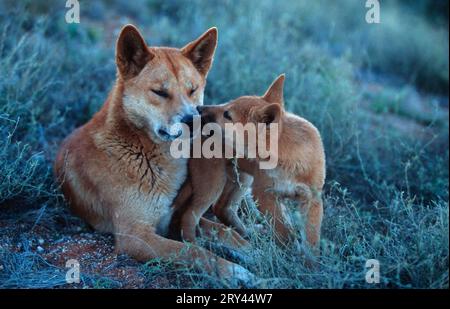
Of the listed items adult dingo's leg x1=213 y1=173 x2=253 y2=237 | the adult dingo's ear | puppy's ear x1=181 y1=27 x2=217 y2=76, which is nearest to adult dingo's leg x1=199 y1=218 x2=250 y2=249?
adult dingo's leg x1=213 y1=173 x2=253 y2=237

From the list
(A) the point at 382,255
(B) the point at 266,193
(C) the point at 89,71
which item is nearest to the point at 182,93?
(B) the point at 266,193

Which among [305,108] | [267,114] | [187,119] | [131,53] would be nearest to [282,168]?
[267,114]

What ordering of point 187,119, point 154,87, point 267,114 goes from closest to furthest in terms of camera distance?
point 267,114 < point 187,119 < point 154,87

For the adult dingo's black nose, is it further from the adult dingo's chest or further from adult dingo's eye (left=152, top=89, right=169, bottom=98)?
the adult dingo's chest

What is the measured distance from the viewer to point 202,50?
13.9 ft

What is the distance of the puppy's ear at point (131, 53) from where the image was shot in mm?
3811

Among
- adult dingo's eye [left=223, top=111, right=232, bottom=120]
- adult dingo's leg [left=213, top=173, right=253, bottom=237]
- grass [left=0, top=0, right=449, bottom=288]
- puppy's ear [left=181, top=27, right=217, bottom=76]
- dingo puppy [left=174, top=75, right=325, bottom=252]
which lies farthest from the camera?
adult dingo's leg [left=213, top=173, right=253, bottom=237]

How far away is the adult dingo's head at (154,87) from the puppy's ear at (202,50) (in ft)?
0.39

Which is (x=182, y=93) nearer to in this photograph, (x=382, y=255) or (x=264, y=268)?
(x=264, y=268)

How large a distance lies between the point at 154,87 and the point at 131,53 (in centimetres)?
29

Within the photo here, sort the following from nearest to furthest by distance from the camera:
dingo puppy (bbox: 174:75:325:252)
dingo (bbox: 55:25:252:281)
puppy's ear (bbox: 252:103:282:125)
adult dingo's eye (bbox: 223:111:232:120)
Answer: puppy's ear (bbox: 252:103:282:125)
dingo puppy (bbox: 174:75:325:252)
dingo (bbox: 55:25:252:281)
adult dingo's eye (bbox: 223:111:232:120)

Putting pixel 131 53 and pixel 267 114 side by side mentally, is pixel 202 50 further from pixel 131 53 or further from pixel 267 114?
pixel 267 114

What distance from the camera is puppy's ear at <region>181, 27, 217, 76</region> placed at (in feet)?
13.6
